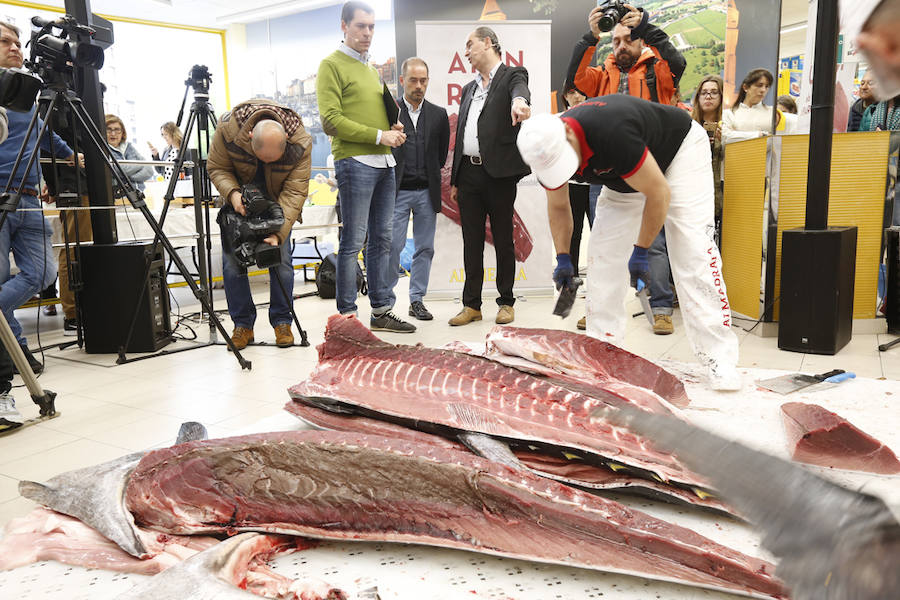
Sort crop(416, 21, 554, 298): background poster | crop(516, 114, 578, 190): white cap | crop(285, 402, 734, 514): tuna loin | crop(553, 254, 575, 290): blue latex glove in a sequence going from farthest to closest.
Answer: crop(416, 21, 554, 298): background poster
crop(553, 254, 575, 290): blue latex glove
crop(516, 114, 578, 190): white cap
crop(285, 402, 734, 514): tuna loin

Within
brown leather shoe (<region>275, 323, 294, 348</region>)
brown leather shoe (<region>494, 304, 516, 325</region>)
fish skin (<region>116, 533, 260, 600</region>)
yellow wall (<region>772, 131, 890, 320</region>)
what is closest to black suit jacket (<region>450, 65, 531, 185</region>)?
brown leather shoe (<region>494, 304, 516, 325</region>)

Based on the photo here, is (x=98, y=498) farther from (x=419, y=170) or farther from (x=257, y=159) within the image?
(x=419, y=170)

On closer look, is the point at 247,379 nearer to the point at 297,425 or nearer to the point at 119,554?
the point at 297,425

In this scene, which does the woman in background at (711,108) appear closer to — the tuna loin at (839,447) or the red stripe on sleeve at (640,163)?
the red stripe on sleeve at (640,163)

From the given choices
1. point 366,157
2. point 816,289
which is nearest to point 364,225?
point 366,157

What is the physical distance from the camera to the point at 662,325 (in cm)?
465

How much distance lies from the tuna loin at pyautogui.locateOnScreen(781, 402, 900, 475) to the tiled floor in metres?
1.64

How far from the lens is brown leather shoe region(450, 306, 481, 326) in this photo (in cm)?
515

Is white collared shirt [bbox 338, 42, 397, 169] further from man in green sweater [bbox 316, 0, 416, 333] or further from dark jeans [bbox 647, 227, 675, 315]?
dark jeans [bbox 647, 227, 675, 315]

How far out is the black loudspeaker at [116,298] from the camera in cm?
438

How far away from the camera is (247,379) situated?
3.65 metres

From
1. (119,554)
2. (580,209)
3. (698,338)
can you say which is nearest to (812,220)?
(698,338)

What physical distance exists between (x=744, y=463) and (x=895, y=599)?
0.18m

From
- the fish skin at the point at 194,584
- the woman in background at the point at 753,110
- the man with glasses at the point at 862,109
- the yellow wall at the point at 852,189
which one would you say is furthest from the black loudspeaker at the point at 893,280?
the fish skin at the point at 194,584
